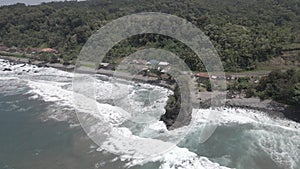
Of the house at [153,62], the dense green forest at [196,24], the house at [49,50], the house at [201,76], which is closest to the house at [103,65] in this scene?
the dense green forest at [196,24]

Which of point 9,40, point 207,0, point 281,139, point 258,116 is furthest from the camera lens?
point 207,0

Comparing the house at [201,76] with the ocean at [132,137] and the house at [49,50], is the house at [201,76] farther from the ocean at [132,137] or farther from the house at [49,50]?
the house at [49,50]

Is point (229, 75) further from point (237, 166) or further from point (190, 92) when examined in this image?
point (237, 166)

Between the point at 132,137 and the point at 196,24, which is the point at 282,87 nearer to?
the point at 132,137

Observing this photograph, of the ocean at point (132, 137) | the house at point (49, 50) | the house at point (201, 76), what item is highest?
the house at point (49, 50)

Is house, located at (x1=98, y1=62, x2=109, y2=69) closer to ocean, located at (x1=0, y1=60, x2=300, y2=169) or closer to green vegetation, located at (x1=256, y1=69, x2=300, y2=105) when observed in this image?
ocean, located at (x1=0, y1=60, x2=300, y2=169)

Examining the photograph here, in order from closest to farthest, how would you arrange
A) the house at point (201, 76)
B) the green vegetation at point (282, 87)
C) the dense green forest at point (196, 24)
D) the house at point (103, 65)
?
the green vegetation at point (282, 87)
the house at point (201, 76)
the dense green forest at point (196, 24)
the house at point (103, 65)

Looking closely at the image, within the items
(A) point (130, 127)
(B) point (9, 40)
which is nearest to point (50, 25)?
(B) point (9, 40)
